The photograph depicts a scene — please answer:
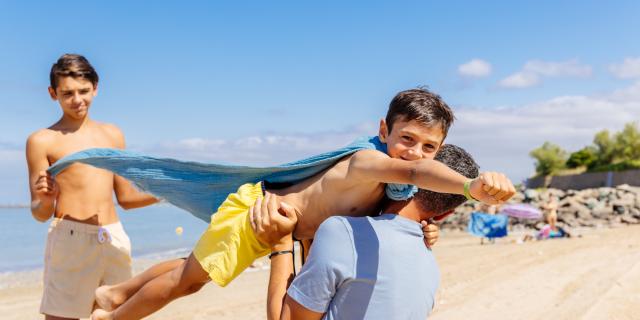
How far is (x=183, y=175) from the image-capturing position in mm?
4148

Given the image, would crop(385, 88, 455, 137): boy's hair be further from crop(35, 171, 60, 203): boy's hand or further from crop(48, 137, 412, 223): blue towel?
crop(35, 171, 60, 203): boy's hand

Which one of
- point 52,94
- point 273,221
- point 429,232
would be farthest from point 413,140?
point 52,94

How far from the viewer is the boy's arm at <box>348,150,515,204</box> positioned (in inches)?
95.7

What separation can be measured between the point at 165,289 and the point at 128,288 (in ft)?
1.41

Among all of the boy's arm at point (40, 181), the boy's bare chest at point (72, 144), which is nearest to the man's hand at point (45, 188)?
the boy's arm at point (40, 181)

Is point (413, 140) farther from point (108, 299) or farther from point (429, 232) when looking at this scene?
point (108, 299)

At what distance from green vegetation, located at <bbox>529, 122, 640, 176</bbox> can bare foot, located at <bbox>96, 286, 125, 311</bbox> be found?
38885 mm

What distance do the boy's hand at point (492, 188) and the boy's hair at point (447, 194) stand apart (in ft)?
2.28

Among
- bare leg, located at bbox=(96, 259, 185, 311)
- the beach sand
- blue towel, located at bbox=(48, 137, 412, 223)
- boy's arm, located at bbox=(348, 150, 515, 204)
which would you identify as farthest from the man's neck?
the beach sand

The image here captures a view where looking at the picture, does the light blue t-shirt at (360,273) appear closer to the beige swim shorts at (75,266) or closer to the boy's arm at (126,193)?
the beige swim shorts at (75,266)

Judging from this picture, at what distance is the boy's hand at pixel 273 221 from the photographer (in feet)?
10.9

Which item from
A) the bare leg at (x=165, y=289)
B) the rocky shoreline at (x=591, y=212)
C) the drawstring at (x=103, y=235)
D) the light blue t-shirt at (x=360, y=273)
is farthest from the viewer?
the rocky shoreline at (x=591, y=212)

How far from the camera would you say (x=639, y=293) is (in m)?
7.84

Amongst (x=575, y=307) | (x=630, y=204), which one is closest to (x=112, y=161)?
(x=575, y=307)
